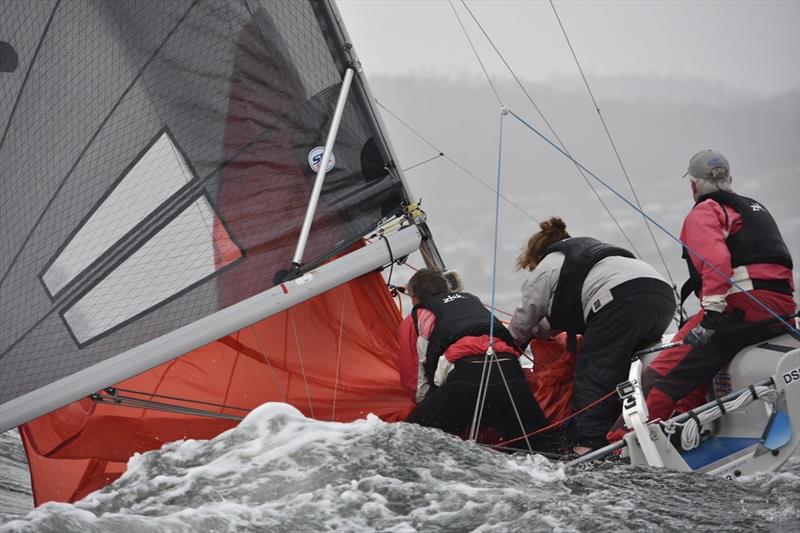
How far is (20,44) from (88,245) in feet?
2.33

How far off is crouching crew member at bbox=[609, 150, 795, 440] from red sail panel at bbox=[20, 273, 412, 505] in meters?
1.22

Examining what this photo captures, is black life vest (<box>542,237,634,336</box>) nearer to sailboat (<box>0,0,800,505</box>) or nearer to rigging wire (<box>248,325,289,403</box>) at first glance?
sailboat (<box>0,0,800,505</box>)

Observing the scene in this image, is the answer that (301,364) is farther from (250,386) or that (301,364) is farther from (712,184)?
(712,184)

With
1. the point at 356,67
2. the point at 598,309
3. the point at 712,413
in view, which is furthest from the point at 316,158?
the point at 712,413

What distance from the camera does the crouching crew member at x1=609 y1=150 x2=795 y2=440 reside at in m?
3.50

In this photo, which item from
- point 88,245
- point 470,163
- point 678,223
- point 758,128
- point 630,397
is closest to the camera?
point 630,397

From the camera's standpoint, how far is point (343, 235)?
4.02 metres

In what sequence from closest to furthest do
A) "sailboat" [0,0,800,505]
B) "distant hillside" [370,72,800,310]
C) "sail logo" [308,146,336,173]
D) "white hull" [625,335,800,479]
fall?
"white hull" [625,335,800,479], "sailboat" [0,0,800,505], "sail logo" [308,146,336,173], "distant hillside" [370,72,800,310]

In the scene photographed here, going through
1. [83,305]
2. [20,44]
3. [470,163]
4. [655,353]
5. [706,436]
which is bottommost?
[706,436]

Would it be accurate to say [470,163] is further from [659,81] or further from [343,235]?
[343,235]

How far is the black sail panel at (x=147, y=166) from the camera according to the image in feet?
11.9

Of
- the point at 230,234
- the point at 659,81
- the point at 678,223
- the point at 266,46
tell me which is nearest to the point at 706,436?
the point at 230,234

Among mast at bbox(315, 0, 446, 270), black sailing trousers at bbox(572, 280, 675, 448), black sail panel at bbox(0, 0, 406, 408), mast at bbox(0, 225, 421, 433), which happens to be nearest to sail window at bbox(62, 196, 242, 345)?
black sail panel at bbox(0, 0, 406, 408)

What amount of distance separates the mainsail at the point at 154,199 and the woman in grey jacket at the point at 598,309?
1.86ft
